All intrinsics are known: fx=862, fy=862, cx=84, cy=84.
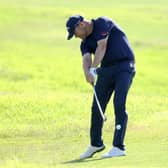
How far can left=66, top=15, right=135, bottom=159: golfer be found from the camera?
12.1 m

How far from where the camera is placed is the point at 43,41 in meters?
39.3

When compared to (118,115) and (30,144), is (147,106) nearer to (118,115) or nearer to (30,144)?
(30,144)

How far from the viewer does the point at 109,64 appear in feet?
40.6

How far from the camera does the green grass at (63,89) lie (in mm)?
13039

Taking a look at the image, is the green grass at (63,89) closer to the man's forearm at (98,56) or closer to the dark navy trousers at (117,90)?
the dark navy trousers at (117,90)

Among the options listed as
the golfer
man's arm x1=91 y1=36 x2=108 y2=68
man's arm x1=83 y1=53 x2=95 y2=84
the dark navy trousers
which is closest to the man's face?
the golfer

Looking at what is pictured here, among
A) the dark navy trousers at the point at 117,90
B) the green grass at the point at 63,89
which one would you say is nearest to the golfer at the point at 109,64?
the dark navy trousers at the point at 117,90

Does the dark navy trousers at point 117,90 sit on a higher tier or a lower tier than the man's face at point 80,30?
lower

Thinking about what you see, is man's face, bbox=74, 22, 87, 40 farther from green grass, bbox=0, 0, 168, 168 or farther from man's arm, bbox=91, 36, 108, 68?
green grass, bbox=0, 0, 168, 168

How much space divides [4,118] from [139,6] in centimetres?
3689

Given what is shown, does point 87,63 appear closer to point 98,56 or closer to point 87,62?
point 87,62

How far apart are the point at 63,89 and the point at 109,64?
15580mm

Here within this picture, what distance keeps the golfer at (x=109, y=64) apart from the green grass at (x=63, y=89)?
0.53m

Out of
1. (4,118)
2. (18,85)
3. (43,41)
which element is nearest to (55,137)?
(4,118)
